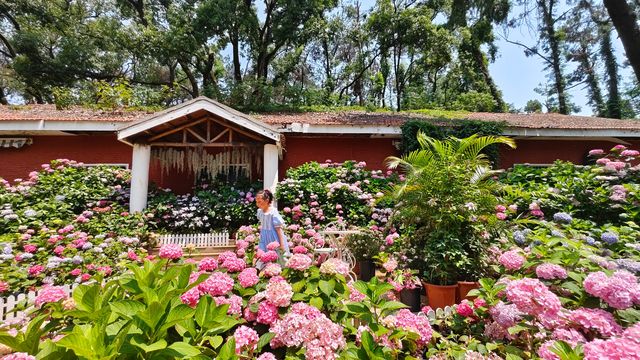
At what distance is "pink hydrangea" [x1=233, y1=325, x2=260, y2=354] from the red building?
5364 millimetres

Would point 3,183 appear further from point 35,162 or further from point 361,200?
point 361,200

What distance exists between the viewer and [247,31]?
15.0 m

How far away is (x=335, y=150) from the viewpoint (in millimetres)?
8477

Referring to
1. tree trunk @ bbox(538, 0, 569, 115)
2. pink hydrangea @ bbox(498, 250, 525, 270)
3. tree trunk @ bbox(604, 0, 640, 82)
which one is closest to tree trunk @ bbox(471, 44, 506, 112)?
tree trunk @ bbox(538, 0, 569, 115)

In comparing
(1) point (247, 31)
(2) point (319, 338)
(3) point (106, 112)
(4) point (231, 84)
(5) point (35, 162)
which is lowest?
(2) point (319, 338)

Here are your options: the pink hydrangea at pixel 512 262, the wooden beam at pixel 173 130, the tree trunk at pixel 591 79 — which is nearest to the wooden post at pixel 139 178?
the wooden beam at pixel 173 130

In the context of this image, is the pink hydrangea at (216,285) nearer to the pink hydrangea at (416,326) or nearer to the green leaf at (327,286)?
the green leaf at (327,286)

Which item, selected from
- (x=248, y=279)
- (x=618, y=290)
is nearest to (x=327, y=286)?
(x=248, y=279)

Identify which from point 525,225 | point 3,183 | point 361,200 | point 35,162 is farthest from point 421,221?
point 35,162

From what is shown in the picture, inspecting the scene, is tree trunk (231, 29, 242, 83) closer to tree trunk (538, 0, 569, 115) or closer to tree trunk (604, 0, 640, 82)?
tree trunk (604, 0, 640, 82)

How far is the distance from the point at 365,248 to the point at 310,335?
3655mm

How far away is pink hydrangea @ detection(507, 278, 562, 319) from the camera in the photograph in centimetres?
133

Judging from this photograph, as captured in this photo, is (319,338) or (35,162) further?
(35,162)

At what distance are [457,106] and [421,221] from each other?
1711cm
